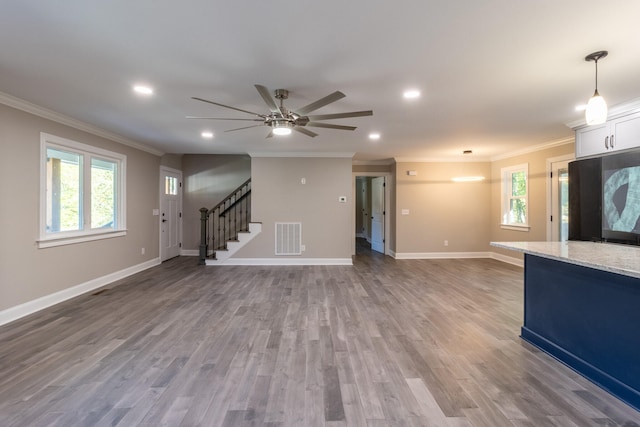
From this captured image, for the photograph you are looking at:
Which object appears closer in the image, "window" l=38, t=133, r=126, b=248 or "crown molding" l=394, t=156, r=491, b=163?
"window" l=38, t=133, r=126, b=248

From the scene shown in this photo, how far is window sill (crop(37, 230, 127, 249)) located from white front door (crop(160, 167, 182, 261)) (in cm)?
139

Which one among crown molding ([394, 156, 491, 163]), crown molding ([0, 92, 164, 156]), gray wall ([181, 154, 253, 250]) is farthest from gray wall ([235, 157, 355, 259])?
crown molding ([0, 92, 164, 156])

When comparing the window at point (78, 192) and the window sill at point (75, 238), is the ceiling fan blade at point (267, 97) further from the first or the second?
the window sill at point (75, 238)

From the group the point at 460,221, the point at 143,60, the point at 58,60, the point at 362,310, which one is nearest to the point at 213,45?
the point at 143,60

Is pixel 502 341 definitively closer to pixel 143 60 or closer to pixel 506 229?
pixel 143 60

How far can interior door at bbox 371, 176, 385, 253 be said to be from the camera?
8.15m

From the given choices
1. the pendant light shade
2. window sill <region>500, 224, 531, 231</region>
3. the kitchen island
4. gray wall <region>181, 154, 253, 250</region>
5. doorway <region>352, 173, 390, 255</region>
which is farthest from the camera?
doorway <region>352, 173, 390, 255</region>

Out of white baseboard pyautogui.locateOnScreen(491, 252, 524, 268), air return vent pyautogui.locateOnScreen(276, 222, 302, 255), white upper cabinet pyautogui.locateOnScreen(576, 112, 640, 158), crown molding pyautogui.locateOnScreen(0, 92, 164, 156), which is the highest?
crown molding pyautogui.locateOnScreen(0, 92, 164, 156)

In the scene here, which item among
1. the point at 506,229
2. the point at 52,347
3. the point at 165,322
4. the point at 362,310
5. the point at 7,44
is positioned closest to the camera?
the point at 7,44

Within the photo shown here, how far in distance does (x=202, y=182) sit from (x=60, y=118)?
11.9 feet

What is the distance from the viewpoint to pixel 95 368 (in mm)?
2293

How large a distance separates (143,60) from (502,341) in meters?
4.06

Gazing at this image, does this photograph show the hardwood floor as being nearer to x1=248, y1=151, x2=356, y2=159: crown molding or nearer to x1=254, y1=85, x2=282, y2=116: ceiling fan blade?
x1=254, y1=85, x2=282, y2=116: ceiling fan blade

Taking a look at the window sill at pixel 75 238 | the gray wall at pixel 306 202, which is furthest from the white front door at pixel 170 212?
the gray wall at pixel 306 202
